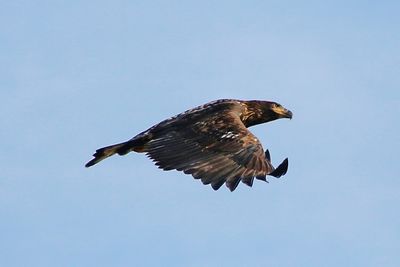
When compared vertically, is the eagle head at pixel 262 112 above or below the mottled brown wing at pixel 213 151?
above

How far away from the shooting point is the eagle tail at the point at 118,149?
72.6 ft

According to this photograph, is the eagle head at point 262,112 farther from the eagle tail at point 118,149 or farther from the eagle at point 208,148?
the eagle tail at point 118,149

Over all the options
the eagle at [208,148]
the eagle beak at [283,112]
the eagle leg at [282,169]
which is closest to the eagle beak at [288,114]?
the eagle beak at [283,112]

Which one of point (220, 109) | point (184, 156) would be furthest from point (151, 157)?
point (220, 109)

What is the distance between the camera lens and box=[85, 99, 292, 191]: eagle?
20.9 meters

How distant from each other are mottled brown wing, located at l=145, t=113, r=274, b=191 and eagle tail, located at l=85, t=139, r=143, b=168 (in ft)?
0.74

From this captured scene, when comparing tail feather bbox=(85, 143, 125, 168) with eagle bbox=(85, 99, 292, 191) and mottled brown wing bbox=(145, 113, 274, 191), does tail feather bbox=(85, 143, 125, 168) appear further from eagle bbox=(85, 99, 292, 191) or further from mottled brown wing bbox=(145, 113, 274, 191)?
mottled brown wing bbox=(145, 113, 274, 191)

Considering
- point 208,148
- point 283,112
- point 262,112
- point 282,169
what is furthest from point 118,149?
point 283,112

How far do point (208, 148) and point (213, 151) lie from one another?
0.48ft

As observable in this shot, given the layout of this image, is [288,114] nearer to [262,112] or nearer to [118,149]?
[262,112]

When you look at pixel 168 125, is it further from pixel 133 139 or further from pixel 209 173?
pixel 209 173

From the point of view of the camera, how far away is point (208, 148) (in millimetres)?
21703

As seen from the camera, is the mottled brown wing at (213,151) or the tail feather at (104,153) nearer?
the mottled brown wing at (213,151)

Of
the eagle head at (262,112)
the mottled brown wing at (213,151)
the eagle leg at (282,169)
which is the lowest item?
the eagle leg at (282,169)
